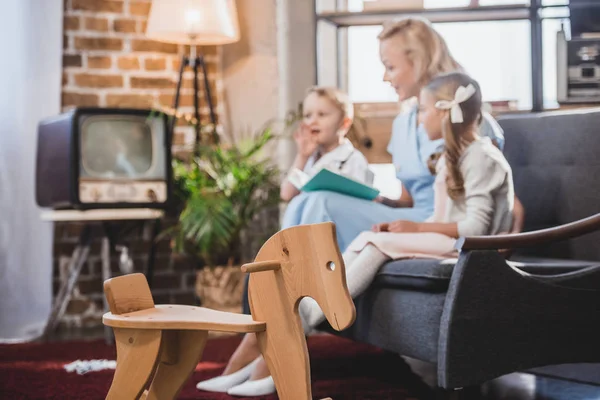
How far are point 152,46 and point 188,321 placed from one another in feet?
9.06

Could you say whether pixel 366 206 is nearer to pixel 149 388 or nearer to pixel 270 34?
pixel 149 388

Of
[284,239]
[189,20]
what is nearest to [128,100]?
[189,20]

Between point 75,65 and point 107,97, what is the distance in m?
0.20

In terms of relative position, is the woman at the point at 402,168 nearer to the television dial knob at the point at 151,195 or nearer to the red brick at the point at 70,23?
the television dial knob at the point at 151,195

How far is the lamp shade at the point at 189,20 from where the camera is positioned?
376 centimetres

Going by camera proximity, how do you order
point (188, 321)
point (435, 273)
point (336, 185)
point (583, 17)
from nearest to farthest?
point (188, 321), point (435, 273), point (336, 185), point (583, 17)

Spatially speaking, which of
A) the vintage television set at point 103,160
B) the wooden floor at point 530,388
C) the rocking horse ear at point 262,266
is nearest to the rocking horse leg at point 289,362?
the rocking horse ear at point 262,266

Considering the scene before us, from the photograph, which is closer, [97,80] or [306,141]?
[306,141]

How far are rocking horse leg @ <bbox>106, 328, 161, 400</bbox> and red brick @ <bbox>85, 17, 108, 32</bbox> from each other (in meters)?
2.66

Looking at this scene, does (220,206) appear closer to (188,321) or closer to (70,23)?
(70,23)

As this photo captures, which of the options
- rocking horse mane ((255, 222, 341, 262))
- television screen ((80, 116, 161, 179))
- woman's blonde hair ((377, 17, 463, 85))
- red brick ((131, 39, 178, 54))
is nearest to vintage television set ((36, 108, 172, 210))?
television screen ((80, 116, 161, 179))

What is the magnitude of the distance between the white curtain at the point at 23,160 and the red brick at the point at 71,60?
0.15m

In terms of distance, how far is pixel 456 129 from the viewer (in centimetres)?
234

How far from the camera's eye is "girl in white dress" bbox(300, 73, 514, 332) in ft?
7.41
